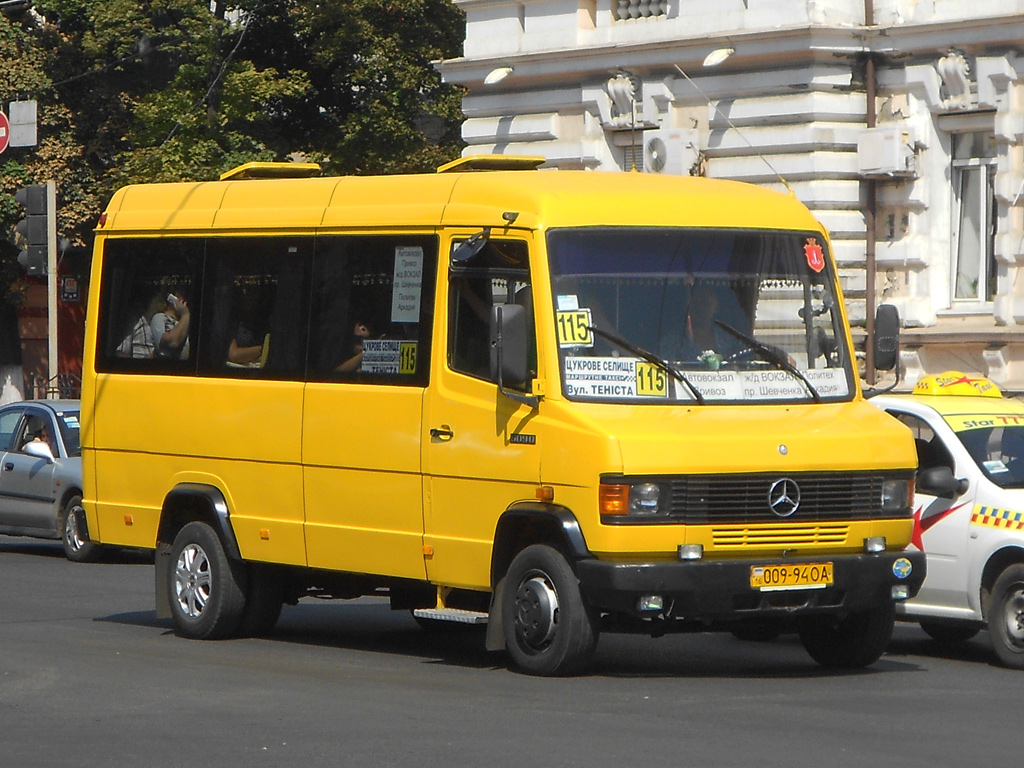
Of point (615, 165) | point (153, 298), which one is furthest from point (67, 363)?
point (153, 298)

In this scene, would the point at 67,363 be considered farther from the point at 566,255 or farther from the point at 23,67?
the point at 566,255

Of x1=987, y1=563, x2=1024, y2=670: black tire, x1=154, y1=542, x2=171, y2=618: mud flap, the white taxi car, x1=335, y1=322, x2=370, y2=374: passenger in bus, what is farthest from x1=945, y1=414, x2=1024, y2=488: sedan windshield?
x1=154, y1=542, x2=171, y2=618: mud flap

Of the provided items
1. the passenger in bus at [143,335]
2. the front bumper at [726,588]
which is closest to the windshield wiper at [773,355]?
the front bumper at [726,588]

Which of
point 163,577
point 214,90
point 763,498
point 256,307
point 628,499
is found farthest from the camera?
point 214,90

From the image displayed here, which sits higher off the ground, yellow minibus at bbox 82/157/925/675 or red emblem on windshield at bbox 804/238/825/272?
red emblem on windshield at bbox 804/238/825/272

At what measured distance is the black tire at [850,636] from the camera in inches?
431

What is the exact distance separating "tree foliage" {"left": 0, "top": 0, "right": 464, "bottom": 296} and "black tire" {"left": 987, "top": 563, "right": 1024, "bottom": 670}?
2336 cm

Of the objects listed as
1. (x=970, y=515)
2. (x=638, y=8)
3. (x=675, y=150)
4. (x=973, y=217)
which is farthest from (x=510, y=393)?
(x=638, y=8)

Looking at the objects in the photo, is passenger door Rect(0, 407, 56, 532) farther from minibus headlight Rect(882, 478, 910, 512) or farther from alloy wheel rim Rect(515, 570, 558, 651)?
minibus headlight Rect(882, 478, 910, 512)

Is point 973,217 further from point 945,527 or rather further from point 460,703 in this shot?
point 460,703

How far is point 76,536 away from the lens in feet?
64.0

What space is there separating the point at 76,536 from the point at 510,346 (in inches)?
404

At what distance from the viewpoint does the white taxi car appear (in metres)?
11.5

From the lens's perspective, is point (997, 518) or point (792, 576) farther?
point (997, 518)
